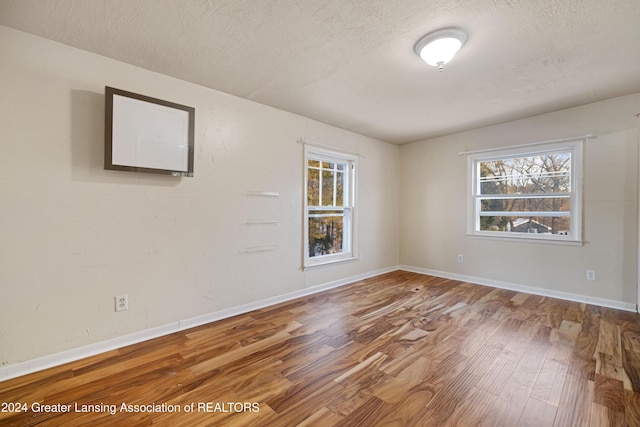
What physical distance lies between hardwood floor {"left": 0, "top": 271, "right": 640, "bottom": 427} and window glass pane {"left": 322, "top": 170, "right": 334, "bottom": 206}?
1.71 metres

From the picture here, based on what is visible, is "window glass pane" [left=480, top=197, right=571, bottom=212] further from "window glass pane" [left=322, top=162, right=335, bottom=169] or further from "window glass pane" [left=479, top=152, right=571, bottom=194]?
"window glass pane" [left=322, top=162, right=335, bottom=169]

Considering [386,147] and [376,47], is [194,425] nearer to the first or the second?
[376,47]

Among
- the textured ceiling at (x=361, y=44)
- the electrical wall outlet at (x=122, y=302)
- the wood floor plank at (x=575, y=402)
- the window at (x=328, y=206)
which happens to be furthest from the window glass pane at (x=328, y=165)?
the wood floor plank at (x=575, y=402)

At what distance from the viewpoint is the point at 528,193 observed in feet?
12.7

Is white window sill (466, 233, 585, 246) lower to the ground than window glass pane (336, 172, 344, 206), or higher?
lower

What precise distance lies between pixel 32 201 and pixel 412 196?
4.92m

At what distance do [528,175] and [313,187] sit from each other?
3.01 m

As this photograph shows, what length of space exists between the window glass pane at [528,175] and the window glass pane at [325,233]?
2320 mm

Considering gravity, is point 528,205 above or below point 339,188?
below

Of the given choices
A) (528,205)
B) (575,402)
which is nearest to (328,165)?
(528,205)

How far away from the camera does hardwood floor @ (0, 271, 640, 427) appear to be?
155 centimetres

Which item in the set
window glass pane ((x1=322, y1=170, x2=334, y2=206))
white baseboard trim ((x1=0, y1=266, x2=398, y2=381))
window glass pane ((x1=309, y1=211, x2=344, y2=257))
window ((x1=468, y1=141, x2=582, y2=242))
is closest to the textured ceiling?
window ((x1=468, y1=141, x2=582, y2=242))

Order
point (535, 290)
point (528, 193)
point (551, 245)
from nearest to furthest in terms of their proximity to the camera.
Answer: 1. point (551, 245)
2. point (535, 290)
3. point (528, 193)

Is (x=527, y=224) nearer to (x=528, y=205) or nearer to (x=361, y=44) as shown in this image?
(x=528, y=205)
